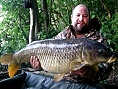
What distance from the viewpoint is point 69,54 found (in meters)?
1.79

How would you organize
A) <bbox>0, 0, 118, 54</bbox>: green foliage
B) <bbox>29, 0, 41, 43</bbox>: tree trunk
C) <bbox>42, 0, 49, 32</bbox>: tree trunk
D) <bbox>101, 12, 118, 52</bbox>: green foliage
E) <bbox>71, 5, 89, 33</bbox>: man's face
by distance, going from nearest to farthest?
<bbox>71, 5, 89, 33</bbox>: man's face, <bbox>101, 12, 118, 52</bbox>: green foliage, <bbox>29, 0, 41, 43</bbox>: tree trunk, <bbox>0, 0, 118, 54</bbox>: green foliage, <bbox>42, 0, 49, 32</bbox>: tree trunk

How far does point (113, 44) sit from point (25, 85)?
6.51 ft

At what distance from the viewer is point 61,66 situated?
179cm

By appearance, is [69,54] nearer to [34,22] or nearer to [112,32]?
[112,32]

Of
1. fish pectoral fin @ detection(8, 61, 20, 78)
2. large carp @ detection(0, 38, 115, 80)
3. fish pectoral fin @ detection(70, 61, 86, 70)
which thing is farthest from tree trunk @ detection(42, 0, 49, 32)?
fish pectoral fin @ detection(70, 61, 86, 70)

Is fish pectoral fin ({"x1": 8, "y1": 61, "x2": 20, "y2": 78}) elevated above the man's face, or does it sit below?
below

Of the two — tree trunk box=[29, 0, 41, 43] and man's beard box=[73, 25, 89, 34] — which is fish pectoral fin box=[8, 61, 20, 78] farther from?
tree trunk box=[29, 0, 41, 43]

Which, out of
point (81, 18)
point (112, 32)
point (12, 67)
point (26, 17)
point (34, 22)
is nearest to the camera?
point (12, 67)

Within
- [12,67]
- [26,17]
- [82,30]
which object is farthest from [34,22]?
[12,67]

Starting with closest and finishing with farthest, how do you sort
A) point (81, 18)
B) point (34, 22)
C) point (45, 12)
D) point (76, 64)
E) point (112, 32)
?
point (76, 64) < point (81, 18) < point (112, 32) < point (34, 22) < point (45, 12)

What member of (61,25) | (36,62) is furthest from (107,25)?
(36,62)

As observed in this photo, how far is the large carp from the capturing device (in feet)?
5.68

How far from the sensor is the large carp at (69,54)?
68.1 inches

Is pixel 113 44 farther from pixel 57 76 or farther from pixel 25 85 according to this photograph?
pixel 57 76
